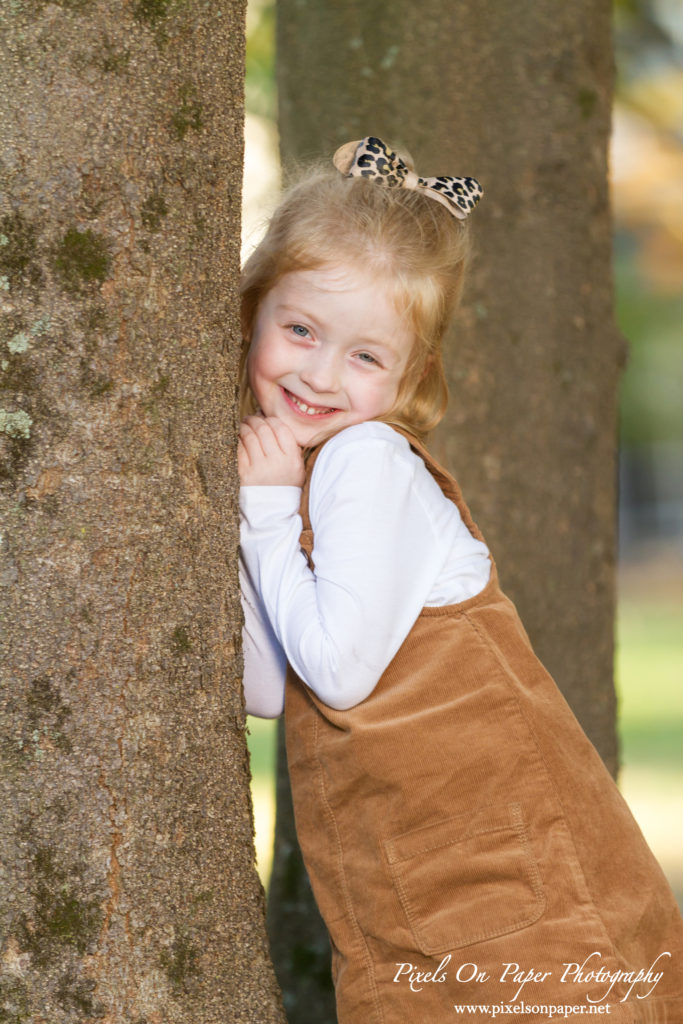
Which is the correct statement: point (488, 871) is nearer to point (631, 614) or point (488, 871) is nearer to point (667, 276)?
point (631, 614)

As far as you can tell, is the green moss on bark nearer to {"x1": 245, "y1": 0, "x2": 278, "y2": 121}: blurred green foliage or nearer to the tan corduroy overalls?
the tan corduroy overalls

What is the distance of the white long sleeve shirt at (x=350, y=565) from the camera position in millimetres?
1844

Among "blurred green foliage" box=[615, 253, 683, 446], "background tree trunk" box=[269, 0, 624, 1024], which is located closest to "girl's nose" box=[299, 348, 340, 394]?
"background tree trunk" box=[269, 0, 624, 1024]

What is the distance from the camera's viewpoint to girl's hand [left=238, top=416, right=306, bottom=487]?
205 cm

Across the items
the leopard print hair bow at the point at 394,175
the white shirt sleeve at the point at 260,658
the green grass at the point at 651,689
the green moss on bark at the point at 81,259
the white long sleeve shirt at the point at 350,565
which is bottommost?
the green grass at the point at 651,689

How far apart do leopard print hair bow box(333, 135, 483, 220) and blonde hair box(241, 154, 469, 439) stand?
1 cm

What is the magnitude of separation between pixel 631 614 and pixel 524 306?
64.4ft

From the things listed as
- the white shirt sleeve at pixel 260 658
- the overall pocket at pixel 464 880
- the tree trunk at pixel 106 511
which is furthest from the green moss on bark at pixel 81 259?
the overall pocket at pixel 464 880

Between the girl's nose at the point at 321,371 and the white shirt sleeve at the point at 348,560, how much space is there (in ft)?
0.34

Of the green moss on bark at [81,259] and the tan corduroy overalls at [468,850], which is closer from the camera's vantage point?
the green moss on bark at [81,259]

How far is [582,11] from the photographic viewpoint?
3498 millimetres

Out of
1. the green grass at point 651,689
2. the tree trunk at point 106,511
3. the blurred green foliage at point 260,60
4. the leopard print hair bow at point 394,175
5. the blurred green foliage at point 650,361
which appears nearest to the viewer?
the tree trunk at point 106,511

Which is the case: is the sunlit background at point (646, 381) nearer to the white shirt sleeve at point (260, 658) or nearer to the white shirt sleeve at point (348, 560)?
the white shirt sleeve at point (348, 560)

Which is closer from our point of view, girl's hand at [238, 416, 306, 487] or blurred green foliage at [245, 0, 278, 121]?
girl's hand at [238, 416, 306, 487]
